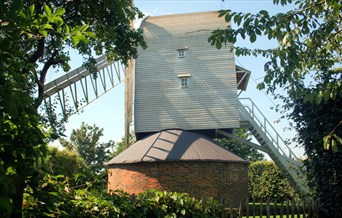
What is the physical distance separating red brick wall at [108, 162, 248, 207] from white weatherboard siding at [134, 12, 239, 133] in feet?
13.6

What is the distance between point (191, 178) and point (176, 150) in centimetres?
179

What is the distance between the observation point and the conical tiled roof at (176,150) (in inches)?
738

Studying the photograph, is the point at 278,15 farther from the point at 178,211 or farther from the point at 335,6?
the point at 178,211

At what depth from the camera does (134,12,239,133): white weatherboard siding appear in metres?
22.6

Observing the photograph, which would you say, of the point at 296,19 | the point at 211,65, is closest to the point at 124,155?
the point at 211,65

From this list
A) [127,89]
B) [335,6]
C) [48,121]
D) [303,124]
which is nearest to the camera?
[335,6]

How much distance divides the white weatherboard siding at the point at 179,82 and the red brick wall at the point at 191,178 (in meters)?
4.13

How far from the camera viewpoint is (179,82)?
2328 centimetres

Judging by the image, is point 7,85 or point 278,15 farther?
point 278,15

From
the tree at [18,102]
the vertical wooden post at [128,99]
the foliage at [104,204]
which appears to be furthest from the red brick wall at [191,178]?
the tree at [18,102]

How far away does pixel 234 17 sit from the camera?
15.8 feet

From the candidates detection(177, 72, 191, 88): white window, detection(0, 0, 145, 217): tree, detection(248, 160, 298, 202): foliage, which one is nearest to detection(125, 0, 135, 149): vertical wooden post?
detection(177, 72, 191, 88): white window

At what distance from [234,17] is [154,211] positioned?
10.6ft

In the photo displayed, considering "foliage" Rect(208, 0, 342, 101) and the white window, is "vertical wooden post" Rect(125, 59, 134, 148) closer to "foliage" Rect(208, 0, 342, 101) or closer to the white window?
the white window
